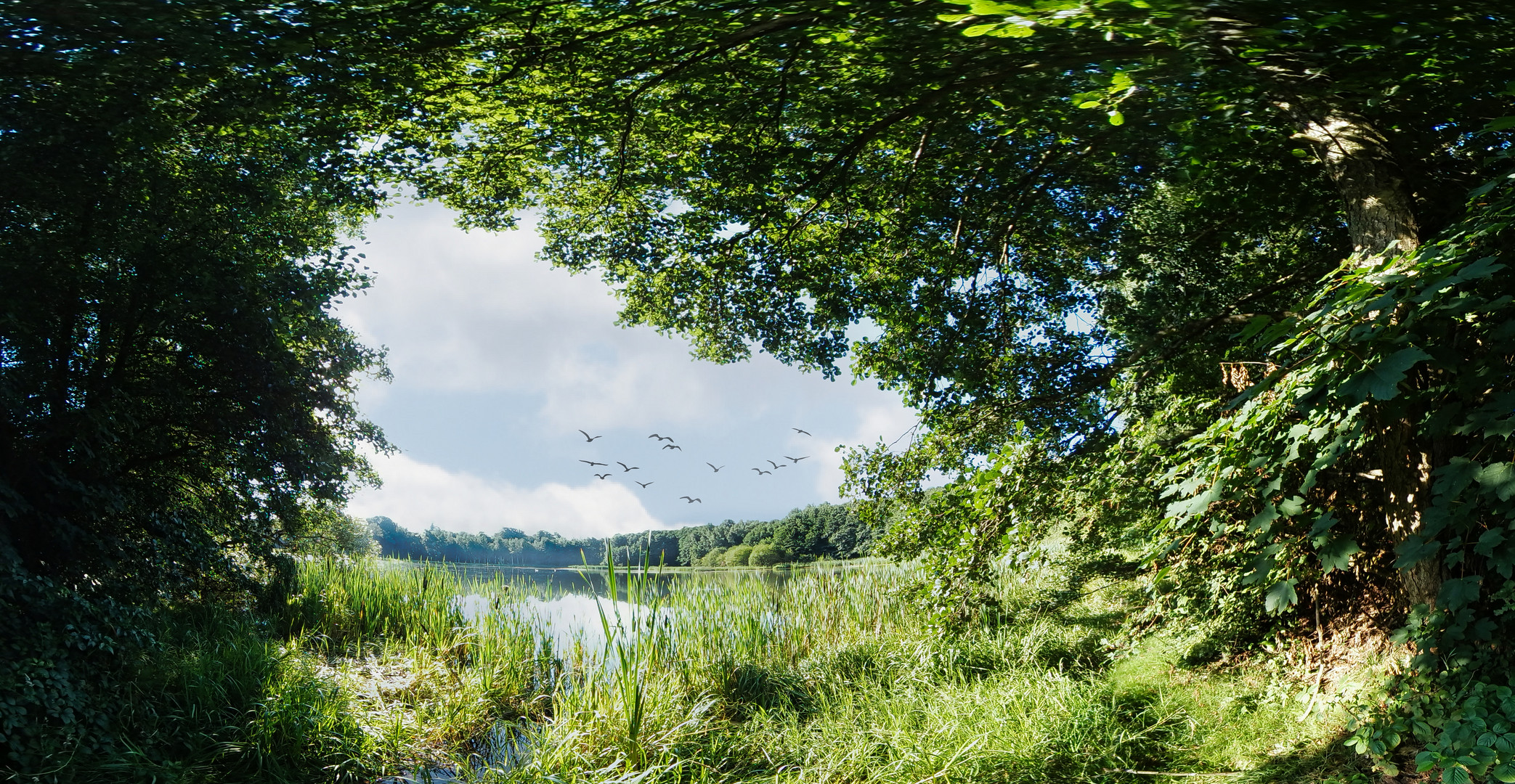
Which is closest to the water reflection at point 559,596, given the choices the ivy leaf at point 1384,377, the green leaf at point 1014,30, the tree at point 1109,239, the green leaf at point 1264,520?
the tree at point 1109,239

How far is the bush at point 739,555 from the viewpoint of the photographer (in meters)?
11.3

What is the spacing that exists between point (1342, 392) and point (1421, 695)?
4.84ft

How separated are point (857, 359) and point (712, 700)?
7.82ft

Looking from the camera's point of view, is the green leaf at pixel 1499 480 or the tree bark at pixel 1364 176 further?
the tree bark at pixel 1364 176

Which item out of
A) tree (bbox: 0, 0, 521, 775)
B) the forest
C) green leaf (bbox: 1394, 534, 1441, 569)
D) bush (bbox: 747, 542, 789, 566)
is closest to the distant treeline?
bush (bbox: 747, 542, 789, 566)

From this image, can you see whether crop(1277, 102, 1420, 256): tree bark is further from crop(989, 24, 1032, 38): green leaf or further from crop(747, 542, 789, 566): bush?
crop(747, 542, 789, 566): bush

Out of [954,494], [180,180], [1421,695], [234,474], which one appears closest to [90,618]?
[234,474]

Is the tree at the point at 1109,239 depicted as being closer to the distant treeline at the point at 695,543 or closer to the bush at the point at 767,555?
the distant treeline at the point at 695,543

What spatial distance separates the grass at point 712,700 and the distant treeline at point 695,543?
1276 millimetres

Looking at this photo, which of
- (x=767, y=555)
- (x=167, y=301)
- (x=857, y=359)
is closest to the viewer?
(x=167, y=301)

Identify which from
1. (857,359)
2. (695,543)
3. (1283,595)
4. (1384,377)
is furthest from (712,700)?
(695,543)

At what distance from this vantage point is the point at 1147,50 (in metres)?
2.67

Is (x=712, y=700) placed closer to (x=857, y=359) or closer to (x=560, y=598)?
(x=857, y=359)

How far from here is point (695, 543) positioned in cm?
1218
